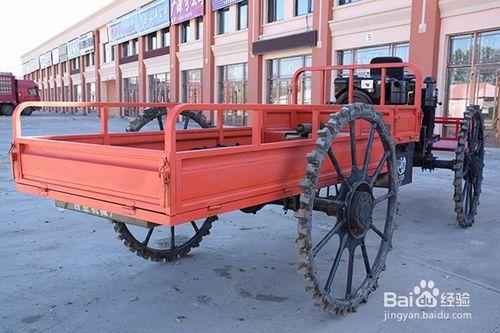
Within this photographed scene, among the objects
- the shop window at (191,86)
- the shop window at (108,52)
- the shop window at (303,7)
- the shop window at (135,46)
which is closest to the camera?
the shop window at (303,7)

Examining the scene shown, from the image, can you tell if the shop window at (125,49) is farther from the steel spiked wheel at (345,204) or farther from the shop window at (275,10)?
the steel spiked wheel at (345,204)

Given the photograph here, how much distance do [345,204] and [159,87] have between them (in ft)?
102

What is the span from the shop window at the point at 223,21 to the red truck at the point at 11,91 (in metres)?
19.9

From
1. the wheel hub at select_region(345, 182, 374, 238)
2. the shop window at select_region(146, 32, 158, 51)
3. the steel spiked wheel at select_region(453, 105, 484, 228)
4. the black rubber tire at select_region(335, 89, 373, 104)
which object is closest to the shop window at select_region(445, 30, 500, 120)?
the steel spiked wheel at select_region(453, 105, 484, 228)

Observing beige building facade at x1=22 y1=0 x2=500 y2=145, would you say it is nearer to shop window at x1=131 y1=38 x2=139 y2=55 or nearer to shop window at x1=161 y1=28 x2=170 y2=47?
shop window at x1=161 y1=28 x2=170 y2=47

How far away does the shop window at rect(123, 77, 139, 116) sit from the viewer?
3703 cm

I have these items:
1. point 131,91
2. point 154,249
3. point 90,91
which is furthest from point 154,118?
point 90,91

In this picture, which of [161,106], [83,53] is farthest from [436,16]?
[83,53]

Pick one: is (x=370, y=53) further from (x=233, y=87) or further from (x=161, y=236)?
(x=161, y=236)

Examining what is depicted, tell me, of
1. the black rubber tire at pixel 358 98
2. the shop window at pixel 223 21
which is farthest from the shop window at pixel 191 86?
the black rubber tire at pixel 358 98

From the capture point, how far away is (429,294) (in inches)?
150

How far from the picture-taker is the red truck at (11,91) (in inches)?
1494

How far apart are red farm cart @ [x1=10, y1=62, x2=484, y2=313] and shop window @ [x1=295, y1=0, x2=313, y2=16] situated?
15.5m

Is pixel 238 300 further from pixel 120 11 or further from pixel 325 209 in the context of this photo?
pixel 120 11
